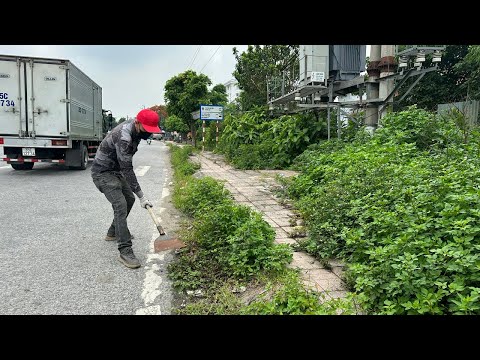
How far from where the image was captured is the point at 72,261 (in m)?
4.09

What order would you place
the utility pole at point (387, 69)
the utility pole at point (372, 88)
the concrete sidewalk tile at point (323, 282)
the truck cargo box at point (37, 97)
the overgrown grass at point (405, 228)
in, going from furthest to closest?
1. the utility pole at point (372, 88)
2. the truck cargo box at point (37, 97)
3. the utility pole at point (387, 69)
4. the concrete sidewalk tile at point (323, 282)
5. the overgrown grass at point (405, 228)

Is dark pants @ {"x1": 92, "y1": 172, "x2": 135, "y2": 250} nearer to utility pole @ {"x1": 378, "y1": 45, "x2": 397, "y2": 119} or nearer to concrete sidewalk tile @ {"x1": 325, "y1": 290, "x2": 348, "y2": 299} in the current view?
concrete sidewalk tile @ {"x1": 325, "y1": 290, "x2": 348, "y2": 299}

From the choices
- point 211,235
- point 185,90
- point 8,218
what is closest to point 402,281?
point 211,235

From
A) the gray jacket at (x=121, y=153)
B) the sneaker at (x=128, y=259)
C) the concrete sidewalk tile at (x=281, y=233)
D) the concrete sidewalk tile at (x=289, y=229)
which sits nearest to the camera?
the sneaker at (x=128, y=259)

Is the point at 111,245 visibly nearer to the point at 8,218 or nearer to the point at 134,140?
the point at 134,140

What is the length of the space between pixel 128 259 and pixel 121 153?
116 centimetres

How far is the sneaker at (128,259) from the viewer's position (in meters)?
3.94

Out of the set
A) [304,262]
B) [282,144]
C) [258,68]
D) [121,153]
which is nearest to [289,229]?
[304,262]

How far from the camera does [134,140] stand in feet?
13.9

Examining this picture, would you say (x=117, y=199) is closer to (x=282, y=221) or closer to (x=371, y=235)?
(x=282, y=221)

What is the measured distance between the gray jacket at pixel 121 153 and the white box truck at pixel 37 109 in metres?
6.87

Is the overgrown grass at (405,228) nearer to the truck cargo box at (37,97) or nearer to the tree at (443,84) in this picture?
the truck cargo box at (37,97)

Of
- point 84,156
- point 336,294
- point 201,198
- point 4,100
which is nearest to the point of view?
point 336,294

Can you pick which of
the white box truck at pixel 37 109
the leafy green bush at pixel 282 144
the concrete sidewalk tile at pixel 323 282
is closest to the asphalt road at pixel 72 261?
the concrete sidewalk tile at pixel 323 282
